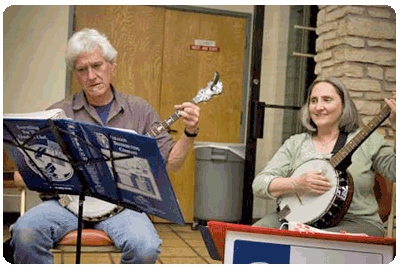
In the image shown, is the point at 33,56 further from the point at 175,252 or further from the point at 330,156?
the point at 330,156

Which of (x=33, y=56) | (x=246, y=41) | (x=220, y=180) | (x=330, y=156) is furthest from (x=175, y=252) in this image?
(x=246, y=41)

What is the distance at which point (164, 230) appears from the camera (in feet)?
12.5

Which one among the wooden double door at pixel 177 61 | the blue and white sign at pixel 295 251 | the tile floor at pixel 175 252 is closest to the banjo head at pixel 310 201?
the blue and white sign at pixel 295 251

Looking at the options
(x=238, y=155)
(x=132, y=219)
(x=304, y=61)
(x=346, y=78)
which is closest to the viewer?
(x=132, y=219)

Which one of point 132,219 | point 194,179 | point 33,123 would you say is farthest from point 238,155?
point 33,123

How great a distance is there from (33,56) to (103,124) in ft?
6.81

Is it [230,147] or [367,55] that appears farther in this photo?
[230,147]

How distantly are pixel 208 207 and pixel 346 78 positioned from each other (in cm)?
173

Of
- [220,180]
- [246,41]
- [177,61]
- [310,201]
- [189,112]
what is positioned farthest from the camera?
[246,41]

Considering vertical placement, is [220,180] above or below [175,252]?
above

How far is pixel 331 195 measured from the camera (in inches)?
69.2

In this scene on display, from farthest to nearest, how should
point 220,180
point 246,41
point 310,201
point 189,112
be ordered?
1. point 246,41
2. point 220,180
3. point 310,201
4. point 189,112

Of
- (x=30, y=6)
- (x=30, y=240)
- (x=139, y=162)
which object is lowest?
(x=30, y=240)
